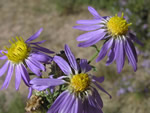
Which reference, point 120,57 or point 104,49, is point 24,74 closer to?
point 104,49

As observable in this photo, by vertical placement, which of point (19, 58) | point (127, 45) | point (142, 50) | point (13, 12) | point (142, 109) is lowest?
point (142, 109)

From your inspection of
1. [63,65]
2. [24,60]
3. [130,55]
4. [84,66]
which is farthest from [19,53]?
[130,55]

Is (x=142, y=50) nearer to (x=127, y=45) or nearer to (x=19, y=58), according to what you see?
(x=127, y=45)

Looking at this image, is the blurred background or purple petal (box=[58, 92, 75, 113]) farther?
the blurred background

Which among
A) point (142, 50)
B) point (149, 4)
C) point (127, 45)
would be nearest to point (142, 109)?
point (142, 50)

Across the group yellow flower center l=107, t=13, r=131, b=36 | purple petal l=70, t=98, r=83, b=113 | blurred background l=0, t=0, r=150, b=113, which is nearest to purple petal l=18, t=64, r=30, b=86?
purple petal l=70, t=98, r=83, b=113

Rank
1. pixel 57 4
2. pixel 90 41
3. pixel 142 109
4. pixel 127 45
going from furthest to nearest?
pixel 57 4 → pixel 142 109 → pixel 127 45 → pixel 90 41

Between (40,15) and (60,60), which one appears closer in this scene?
(60,60)

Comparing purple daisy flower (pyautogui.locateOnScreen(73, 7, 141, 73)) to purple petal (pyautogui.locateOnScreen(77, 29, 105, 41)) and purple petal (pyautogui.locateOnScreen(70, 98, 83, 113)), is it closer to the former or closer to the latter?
purple petal (pyautogui.locateOnScreen(77, 29, 105, 41))
